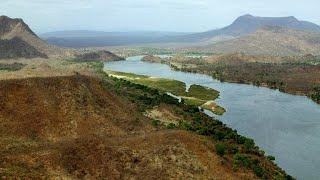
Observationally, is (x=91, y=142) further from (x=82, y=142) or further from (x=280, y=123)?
(x=280, y=123)

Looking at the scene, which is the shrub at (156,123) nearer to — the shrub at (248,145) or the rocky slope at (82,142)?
the rocky slope at (82,142)

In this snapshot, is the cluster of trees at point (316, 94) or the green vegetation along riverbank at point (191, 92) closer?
the green vegetation along riverbank at point (191, 92)

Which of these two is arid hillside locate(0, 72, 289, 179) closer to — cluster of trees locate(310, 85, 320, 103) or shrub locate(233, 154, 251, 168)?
shrub locate(233, 154, 251, 168)

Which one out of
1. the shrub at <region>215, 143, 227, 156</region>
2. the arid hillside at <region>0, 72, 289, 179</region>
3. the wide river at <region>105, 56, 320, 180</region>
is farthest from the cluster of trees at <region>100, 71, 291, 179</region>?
the wide river at <region>105, 56, 320, 180</region>

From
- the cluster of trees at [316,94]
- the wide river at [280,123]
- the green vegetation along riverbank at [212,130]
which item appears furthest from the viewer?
the cluster of trees at [316,94]

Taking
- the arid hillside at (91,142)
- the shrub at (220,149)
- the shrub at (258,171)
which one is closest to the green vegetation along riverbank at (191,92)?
the arid hillside at (91,142)

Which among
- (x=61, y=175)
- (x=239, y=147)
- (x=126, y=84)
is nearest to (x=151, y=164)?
(x=61, y=175)

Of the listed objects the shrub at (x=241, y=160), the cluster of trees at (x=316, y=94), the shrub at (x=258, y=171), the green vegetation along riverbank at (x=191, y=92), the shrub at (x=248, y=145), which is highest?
the shrub at (x=241, y=160)

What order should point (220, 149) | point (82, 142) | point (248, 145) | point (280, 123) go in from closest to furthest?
point (82, 142) → point (220, 149) → point (248, 145) → point (280, 123)

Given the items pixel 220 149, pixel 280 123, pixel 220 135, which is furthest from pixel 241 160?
pixel 280 123

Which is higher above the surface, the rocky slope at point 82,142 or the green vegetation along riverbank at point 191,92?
the rocky slope at point 82,142
